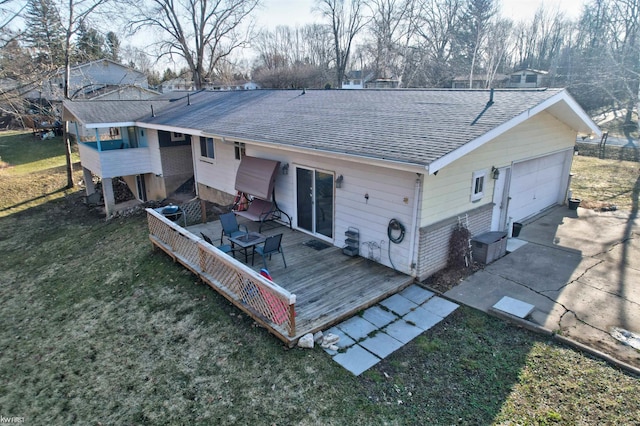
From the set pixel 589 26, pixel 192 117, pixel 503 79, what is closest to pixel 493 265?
pixel 192 117

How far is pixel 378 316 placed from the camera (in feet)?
21.1

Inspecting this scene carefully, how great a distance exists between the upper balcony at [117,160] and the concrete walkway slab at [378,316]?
12772mm

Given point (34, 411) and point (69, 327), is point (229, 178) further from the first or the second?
point (34, 411)

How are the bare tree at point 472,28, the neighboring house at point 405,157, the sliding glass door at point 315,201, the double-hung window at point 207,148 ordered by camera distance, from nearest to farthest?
the neighboring house at point 405,157 < the sliding glass door at point 315,201 < the double-hung window at point 207,148 < the bare tree at point 472,28

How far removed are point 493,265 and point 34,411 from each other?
28.3 ft

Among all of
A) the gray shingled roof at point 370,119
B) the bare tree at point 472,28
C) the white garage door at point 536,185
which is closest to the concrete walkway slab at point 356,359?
the gray shingled roof at point 370,119

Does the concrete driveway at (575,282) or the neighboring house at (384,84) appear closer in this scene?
the concrete driveway at (575,282)

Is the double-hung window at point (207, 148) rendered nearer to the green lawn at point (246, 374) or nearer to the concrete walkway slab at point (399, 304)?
the green lawn at point (246, 374)

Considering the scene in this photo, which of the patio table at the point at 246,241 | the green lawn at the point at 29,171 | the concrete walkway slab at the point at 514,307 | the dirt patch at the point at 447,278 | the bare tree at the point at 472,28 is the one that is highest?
the bare tree at the point at 472,28

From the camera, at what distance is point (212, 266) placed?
300 inches

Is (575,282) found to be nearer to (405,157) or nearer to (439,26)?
(405,157)

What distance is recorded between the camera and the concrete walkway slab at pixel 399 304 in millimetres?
6602

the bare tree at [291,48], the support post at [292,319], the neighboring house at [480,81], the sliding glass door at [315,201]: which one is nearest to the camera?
the support post at [292,319]

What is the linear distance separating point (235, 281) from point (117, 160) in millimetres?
11063
